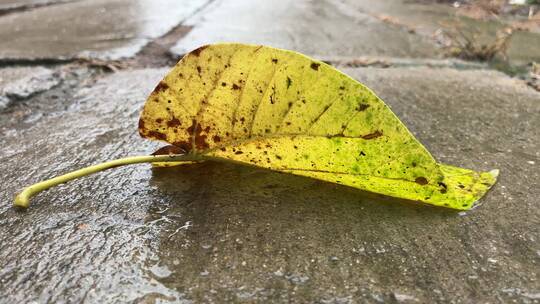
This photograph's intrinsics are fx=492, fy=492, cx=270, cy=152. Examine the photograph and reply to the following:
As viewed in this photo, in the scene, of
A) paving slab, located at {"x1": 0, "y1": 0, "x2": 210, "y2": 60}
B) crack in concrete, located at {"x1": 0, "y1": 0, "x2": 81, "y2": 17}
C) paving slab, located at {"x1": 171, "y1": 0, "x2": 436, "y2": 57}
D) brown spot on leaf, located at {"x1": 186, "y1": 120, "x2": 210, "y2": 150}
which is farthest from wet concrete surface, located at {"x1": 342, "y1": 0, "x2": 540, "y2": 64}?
crack in concrete, located at {"x1": 0, "y1": 0, "x2": 81, "y2": 17}

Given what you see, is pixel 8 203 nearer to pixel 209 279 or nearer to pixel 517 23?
pixel 209 279

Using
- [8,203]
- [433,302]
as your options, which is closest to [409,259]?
[433,302]

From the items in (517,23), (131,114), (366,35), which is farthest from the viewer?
(517,23)

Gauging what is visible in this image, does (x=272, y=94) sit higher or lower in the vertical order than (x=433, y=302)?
higher

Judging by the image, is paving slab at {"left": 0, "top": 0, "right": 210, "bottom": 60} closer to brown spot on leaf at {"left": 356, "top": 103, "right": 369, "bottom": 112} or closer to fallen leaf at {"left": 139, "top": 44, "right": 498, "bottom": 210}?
fallen leaf at {"left": 139, "top": 44, "right": 498, "bottom": 210}

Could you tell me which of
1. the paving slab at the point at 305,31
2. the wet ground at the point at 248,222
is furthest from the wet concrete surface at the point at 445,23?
the wet ground at the point at 248,222
